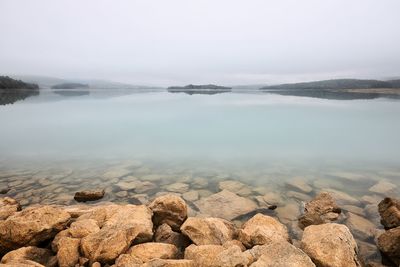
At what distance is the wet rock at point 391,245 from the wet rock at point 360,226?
0.91 meters

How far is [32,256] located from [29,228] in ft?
2.02

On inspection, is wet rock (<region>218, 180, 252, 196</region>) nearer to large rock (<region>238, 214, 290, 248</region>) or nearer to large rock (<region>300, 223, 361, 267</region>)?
large rock (<region>238, 214, 290, 248</region>)

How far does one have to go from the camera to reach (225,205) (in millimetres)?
8664

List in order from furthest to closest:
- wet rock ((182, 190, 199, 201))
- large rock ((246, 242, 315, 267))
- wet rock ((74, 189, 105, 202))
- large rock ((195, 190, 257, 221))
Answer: wet rock ((182, 190, 199, 201)) < wet rock ((74, 189, 105, 202)) < large rock ((195, 190, 257, 221)) < large rock ((246, 242, 315, 267))

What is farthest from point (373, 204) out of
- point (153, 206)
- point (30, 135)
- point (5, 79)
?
point (5, 79)

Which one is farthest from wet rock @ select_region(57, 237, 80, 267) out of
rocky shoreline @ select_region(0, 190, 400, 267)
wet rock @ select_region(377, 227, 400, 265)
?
wet rock @ select_region(377, 227, 400, 265)

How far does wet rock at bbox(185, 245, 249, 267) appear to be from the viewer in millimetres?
4363

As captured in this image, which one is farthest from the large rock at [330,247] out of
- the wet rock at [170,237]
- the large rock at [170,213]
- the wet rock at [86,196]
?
the wet rock at [86,196]

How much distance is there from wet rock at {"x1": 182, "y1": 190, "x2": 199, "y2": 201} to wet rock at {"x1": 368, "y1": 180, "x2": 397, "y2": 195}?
6249 millimetres

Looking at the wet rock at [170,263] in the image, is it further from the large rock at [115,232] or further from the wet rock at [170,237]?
the wet rock at [170,237]

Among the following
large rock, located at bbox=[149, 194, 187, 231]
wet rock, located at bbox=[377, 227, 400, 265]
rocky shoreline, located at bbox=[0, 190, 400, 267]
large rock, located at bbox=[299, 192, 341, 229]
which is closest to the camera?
rocky shoreline, located at bbox=[0, 190, 400, 267]

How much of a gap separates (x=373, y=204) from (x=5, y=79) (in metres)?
165

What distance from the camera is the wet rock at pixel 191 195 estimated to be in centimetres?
936

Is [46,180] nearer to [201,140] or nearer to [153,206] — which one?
[153,206]
